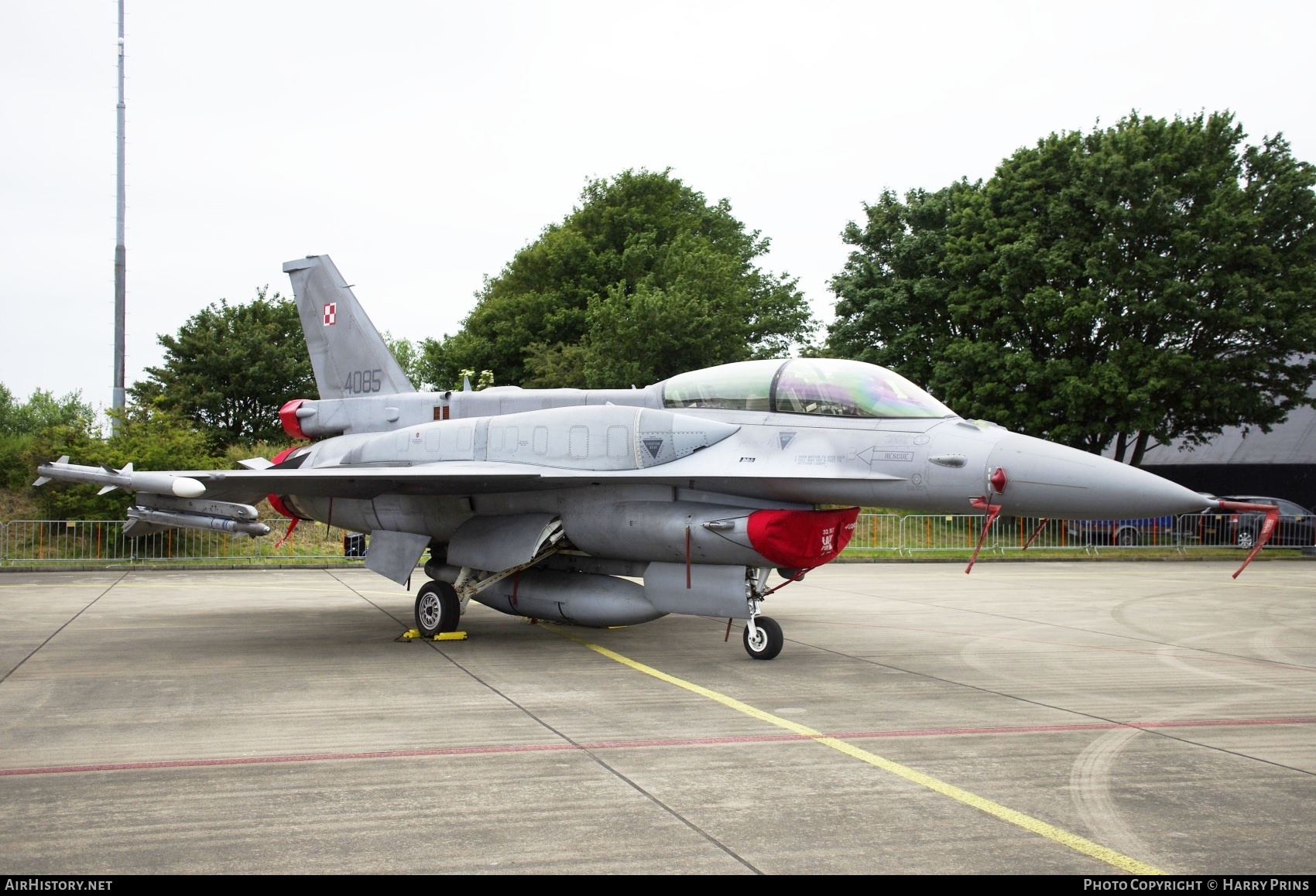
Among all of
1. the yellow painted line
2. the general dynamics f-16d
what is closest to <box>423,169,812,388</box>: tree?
the general dynamics f-16d

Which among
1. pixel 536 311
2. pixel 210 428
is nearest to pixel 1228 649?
pixel 210 428

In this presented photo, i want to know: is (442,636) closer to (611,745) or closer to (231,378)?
(611,745)

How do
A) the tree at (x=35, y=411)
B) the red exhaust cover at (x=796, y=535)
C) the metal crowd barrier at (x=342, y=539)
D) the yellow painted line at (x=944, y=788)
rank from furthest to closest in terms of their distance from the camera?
the tree at (x=35, y=411) → the metal crowd barrier at (x=342, y=539) → the red exhaust cover at (x=796, y=535) → the yellow painted line at (x=944, y=788)

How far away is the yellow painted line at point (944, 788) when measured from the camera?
427 centimetres

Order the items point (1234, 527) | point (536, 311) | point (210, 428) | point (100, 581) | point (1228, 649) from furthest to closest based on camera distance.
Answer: point (536, 311) < point (210, 428) < point (1234, 527) < point (100, 581) < point (1228, 649)

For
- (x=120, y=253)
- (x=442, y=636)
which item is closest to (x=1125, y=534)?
(x=442, y=636)

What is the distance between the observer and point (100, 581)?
61.2ft

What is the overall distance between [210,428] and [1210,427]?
3226 centimetres

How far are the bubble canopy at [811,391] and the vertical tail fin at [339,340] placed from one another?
481 cm

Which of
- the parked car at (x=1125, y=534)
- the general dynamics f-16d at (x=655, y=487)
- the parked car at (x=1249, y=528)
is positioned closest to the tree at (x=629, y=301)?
the parked car at (x=1125, y=534)

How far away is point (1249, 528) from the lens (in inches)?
1094

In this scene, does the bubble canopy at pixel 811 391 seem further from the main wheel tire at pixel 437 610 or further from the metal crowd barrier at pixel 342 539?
the metal crowd barrier at pixel 342 539

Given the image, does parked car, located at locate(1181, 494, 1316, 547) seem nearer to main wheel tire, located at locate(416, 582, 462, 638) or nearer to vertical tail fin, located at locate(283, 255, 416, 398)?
vertical tail fin, located at locate(283, 255, 416, 398)

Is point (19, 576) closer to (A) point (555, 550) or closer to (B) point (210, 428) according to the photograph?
(A) point (555, 550)
